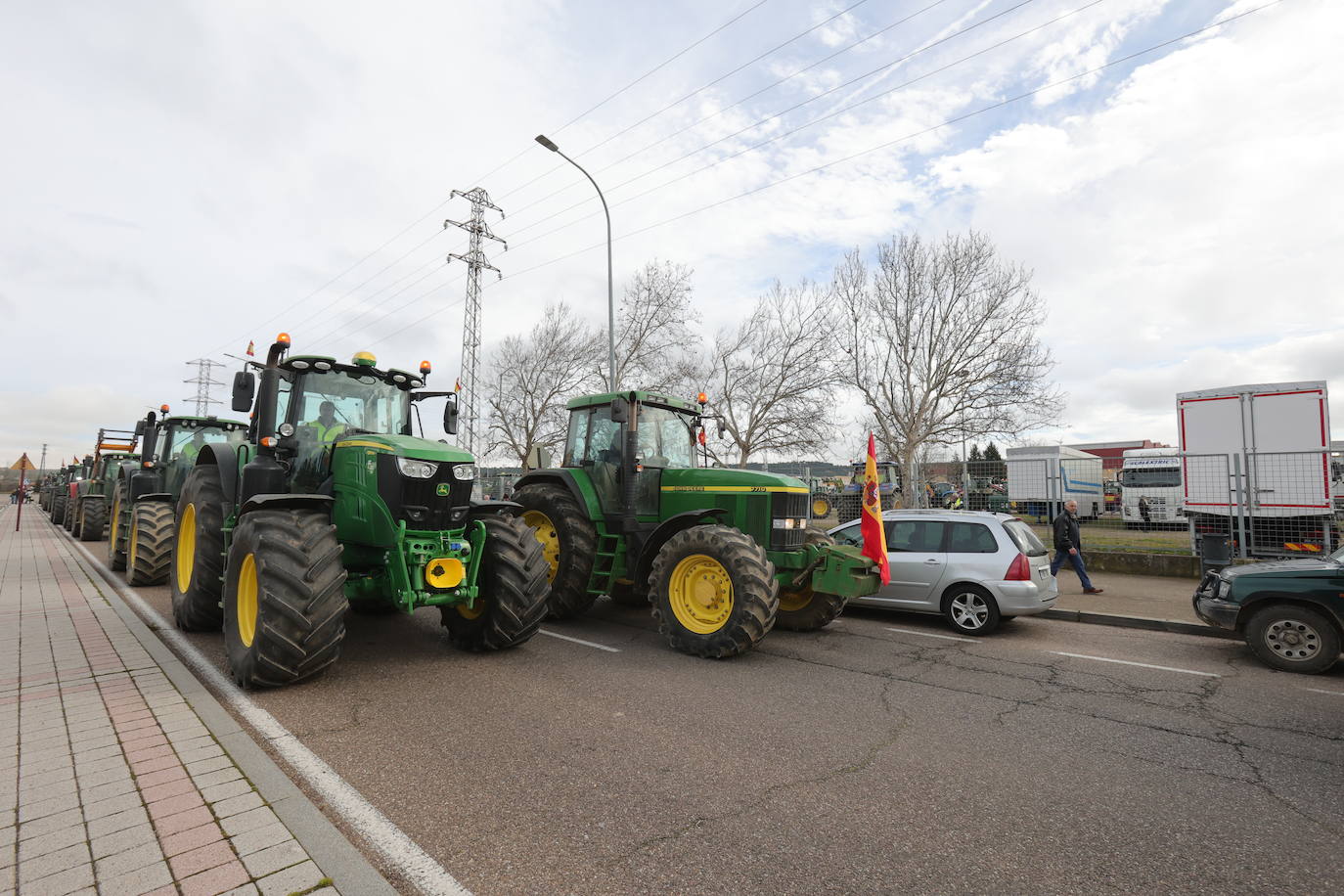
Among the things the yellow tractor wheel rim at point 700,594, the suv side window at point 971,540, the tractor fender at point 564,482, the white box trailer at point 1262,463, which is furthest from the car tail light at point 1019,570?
the white box trailer at point 1262,463

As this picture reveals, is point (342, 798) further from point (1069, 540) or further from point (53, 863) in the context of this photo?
point (1069, 540)

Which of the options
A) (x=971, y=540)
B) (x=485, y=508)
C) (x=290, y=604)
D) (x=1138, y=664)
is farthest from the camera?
(x=971, y=540)

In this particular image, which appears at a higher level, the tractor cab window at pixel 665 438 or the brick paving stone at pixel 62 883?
the tractor cab window at pixel 665 438

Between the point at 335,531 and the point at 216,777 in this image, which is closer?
the point at 216,777

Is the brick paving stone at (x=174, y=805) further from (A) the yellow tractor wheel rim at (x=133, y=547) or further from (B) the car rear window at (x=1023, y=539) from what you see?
(A) the yellow tractor wheel rim at (x=133, y=547)

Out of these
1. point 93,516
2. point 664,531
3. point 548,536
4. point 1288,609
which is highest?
point 664,531

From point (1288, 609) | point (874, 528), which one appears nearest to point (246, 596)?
point (874, 528)

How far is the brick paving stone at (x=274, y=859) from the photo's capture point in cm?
262

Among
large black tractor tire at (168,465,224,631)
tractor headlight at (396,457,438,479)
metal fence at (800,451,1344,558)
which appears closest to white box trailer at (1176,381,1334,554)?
metal fence at (800,451,1344,558)

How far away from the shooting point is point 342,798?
3.33 m

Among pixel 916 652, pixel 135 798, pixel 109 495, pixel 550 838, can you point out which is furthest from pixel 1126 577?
pixel 109 495

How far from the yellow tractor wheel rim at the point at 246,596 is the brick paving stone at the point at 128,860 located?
2.84m

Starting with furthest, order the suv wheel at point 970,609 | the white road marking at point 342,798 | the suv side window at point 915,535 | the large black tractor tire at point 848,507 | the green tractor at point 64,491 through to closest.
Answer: the green tractor at point 64,491
the large black tractor tire at point 848,507
the suv side window at point 915,535
the suv wheel at point 970,609
the white road marking at point 342,798

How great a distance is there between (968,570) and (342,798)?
720 centimetres
